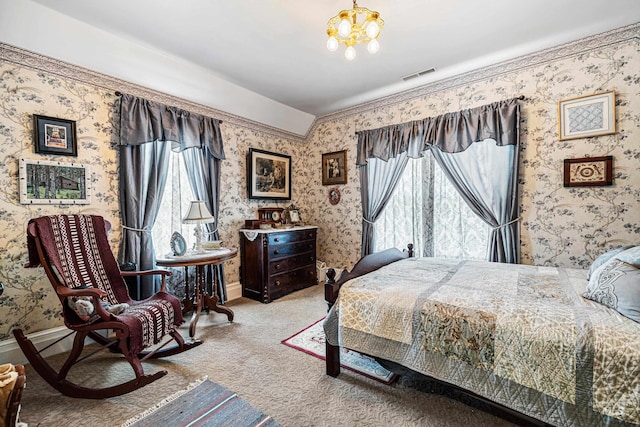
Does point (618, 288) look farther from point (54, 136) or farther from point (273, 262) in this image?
point (54, 136)

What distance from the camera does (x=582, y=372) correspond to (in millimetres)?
1210

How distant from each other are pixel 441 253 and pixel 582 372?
2316 millimetres

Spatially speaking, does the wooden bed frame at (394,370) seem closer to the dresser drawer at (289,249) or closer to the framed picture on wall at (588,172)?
the dresser drawer at (289,249)

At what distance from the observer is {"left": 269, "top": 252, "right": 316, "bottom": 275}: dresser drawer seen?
3.67 metres

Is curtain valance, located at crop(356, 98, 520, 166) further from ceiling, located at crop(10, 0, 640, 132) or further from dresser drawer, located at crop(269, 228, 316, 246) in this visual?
dresser drawer, located at crop(269, 228, 316, 246)

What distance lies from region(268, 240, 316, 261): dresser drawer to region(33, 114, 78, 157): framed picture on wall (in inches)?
86.9

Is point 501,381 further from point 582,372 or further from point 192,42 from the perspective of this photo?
point 192,42

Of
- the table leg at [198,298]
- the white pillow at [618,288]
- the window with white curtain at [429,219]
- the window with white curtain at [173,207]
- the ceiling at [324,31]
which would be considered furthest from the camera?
the window with white curtain at [429,219]

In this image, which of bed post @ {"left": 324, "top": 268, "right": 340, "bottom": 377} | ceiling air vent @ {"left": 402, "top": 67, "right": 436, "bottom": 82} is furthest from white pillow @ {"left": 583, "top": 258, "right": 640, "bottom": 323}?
ceiling air vent @ {"left": 402, "top": 67, "right": 436, "bottom": 82}

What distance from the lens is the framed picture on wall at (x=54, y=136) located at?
7.61ft

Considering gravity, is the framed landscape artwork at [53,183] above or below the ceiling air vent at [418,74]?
below

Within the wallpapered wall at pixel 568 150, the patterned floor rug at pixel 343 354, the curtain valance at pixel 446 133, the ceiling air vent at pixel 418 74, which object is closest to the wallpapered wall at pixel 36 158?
the patterned floor rug at pixel 343 354

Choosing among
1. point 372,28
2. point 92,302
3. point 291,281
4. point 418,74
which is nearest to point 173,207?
point 92,302

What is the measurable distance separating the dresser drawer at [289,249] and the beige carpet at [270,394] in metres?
1.25
